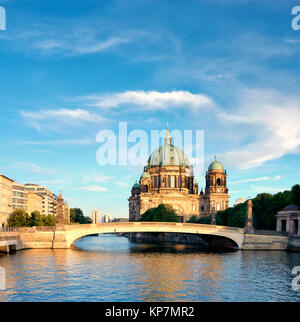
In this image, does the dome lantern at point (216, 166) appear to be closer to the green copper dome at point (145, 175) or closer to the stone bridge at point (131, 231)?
the green copper dome at point (145, 175)

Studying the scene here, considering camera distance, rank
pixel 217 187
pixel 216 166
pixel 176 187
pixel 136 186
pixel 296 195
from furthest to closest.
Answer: pixel 136 186 → pixel 176 187 → pixel 217 187 → pixel 216 166 → pixel 296 195

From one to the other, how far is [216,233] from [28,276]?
45857 mm

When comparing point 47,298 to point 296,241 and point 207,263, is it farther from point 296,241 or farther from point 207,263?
point 296,241

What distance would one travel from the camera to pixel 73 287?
133 ft

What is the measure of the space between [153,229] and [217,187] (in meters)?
91.1

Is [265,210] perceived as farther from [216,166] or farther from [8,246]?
[216,166]

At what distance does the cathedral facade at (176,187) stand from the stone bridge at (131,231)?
77553 mm

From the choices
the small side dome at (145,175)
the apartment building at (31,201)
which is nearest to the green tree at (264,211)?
the small side dome at (145,175)

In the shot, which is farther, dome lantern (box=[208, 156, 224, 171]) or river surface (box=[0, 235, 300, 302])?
dome lantern (box=[208, 156, 224, 171])

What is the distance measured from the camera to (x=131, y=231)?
80000mm

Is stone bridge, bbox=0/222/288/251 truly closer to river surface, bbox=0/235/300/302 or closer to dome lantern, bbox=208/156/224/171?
river surface, bbox=0/235/300/302

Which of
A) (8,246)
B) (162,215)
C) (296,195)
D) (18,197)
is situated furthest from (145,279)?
(18,197)

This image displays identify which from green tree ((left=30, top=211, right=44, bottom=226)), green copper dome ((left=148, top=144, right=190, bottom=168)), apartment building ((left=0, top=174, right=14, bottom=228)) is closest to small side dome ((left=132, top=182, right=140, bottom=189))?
green copper dome ((left=148, top=144, right=190, bottom=168))

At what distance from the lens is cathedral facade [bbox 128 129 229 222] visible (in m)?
169
